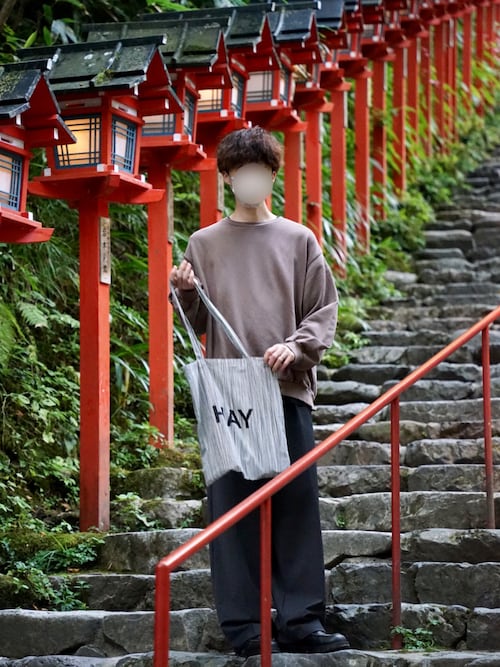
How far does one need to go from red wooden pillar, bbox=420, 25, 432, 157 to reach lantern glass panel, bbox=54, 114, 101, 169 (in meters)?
9.31

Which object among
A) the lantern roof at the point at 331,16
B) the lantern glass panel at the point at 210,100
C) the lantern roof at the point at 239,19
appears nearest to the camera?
the lantern roof at the point at 239,19

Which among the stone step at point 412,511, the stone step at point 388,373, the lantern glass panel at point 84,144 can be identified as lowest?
the stone step at point 412,511

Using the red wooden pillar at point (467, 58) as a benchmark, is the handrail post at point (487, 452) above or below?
below

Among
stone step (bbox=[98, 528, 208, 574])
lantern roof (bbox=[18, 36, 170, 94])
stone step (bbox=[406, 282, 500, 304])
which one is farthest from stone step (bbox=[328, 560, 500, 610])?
stone step (bbox=[406, 282, 500, 304])

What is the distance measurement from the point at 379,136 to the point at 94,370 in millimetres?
7549

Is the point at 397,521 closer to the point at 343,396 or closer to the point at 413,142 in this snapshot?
the point at 343,396

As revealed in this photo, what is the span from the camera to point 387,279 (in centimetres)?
1087

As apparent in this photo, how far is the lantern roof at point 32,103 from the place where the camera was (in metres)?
5.01

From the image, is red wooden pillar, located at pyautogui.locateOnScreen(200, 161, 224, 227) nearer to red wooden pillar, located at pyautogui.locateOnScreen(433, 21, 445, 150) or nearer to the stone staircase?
the stone staircase

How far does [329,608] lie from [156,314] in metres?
2.72

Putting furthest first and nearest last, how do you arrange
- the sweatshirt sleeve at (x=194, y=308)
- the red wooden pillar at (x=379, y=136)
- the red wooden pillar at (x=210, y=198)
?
1. the red wooden pillar at (x=379, y=136)
2. the red wooden pillar at (x=210, y=198)
3. the sweatshirt sleeve at (x=194, y=308)

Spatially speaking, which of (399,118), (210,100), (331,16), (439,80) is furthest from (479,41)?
(210,100)

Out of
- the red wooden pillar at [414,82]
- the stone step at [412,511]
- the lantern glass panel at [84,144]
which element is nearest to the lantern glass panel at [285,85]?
the lantern glass panel at [84,144]

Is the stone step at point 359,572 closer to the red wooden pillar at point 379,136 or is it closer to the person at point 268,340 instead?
the person at point 268,340
